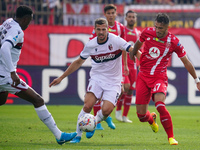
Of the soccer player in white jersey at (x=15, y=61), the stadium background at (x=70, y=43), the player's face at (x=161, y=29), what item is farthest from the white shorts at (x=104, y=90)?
the stadium background at (x=70, y=43)

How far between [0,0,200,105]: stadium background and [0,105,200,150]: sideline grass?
2.69m

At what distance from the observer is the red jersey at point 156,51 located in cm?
805

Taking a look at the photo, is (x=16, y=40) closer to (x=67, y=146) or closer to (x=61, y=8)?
(x=67, y=146)

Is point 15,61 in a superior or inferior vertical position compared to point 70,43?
superior

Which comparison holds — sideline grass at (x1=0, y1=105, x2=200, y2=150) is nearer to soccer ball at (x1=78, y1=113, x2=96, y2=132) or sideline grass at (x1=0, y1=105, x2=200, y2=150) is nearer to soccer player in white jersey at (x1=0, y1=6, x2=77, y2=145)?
soccer ball at (x1=78, y1=113, x2=96, y2=132)

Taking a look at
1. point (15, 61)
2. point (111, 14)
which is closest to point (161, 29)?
point (15, 61)

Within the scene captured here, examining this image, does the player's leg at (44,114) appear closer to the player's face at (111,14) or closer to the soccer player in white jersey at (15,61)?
the soccer player in white jersey at (15,61)

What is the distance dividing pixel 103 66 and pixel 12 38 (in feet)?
6.96

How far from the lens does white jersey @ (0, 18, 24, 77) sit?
6938mm

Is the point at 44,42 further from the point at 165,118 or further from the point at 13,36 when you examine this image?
the point at 13,36

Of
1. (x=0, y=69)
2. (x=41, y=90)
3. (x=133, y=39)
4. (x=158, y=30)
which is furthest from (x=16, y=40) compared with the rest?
(x=41, y=90)

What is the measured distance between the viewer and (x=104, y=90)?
8.36 m

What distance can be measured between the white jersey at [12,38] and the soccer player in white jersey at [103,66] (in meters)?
1.13

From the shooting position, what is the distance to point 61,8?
57.1 feet
